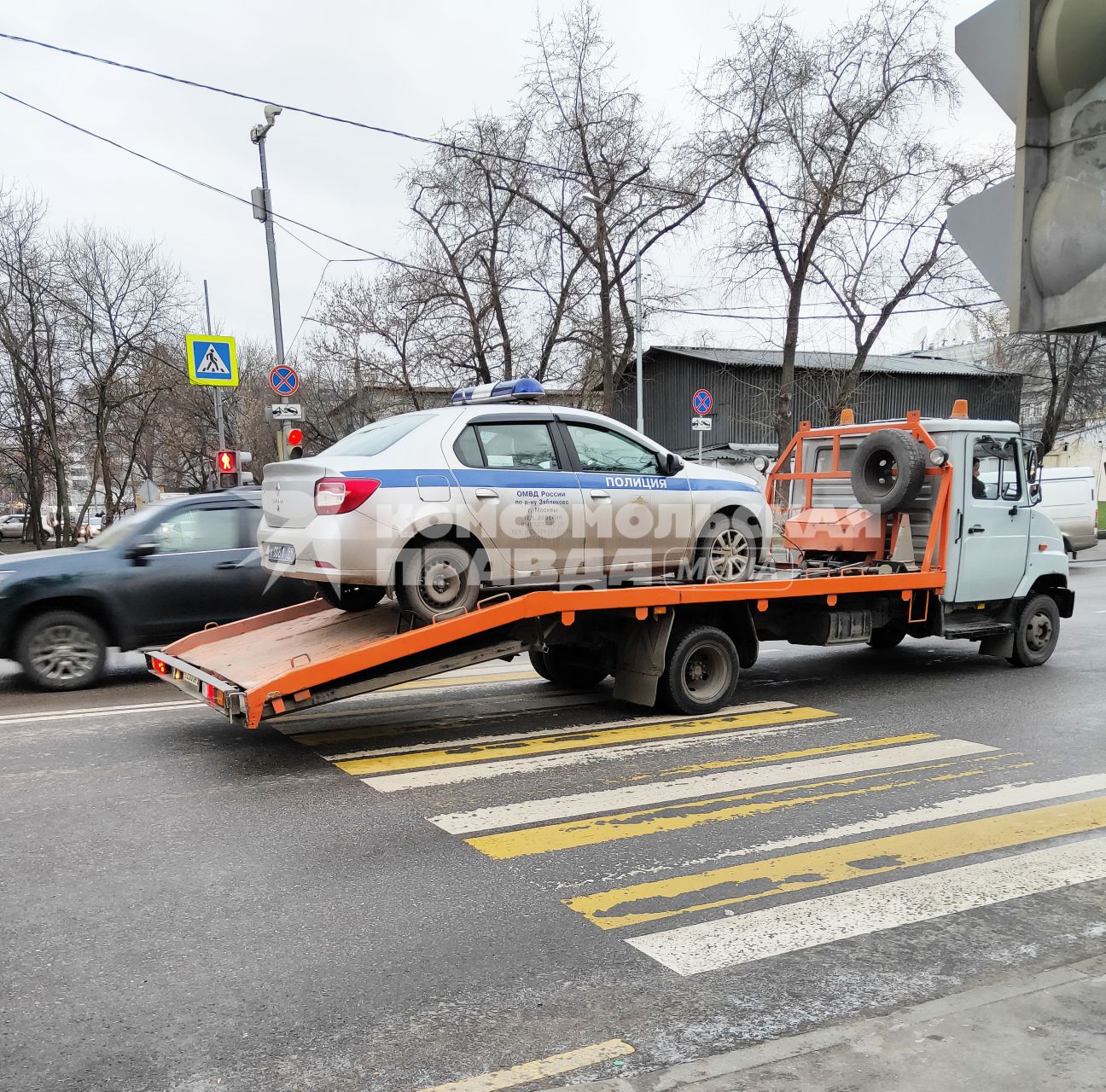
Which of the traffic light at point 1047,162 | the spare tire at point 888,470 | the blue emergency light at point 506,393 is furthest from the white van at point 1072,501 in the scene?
the traffic light at point 1047,162

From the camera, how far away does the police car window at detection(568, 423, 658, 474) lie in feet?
24.6

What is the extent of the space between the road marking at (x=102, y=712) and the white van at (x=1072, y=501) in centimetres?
2039

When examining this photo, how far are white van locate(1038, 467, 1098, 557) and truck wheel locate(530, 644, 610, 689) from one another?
17486 millimetres

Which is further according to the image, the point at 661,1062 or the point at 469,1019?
the point at 469,1019

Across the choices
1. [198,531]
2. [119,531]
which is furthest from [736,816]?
[119,531]

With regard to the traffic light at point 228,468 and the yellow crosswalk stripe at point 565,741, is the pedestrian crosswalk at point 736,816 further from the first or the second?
the traffic light at point 228,468

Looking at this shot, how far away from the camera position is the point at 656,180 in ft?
84.0

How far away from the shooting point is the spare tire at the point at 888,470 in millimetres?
8844

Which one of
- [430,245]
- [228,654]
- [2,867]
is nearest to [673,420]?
[430,245]

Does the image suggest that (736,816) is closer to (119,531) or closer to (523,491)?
(523,491)

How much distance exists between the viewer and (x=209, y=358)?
56.7ft

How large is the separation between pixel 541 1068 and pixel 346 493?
4.12 meters

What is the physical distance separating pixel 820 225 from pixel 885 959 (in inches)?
929

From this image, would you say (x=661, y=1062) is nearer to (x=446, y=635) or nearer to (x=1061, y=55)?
(x=1061, y=55)
